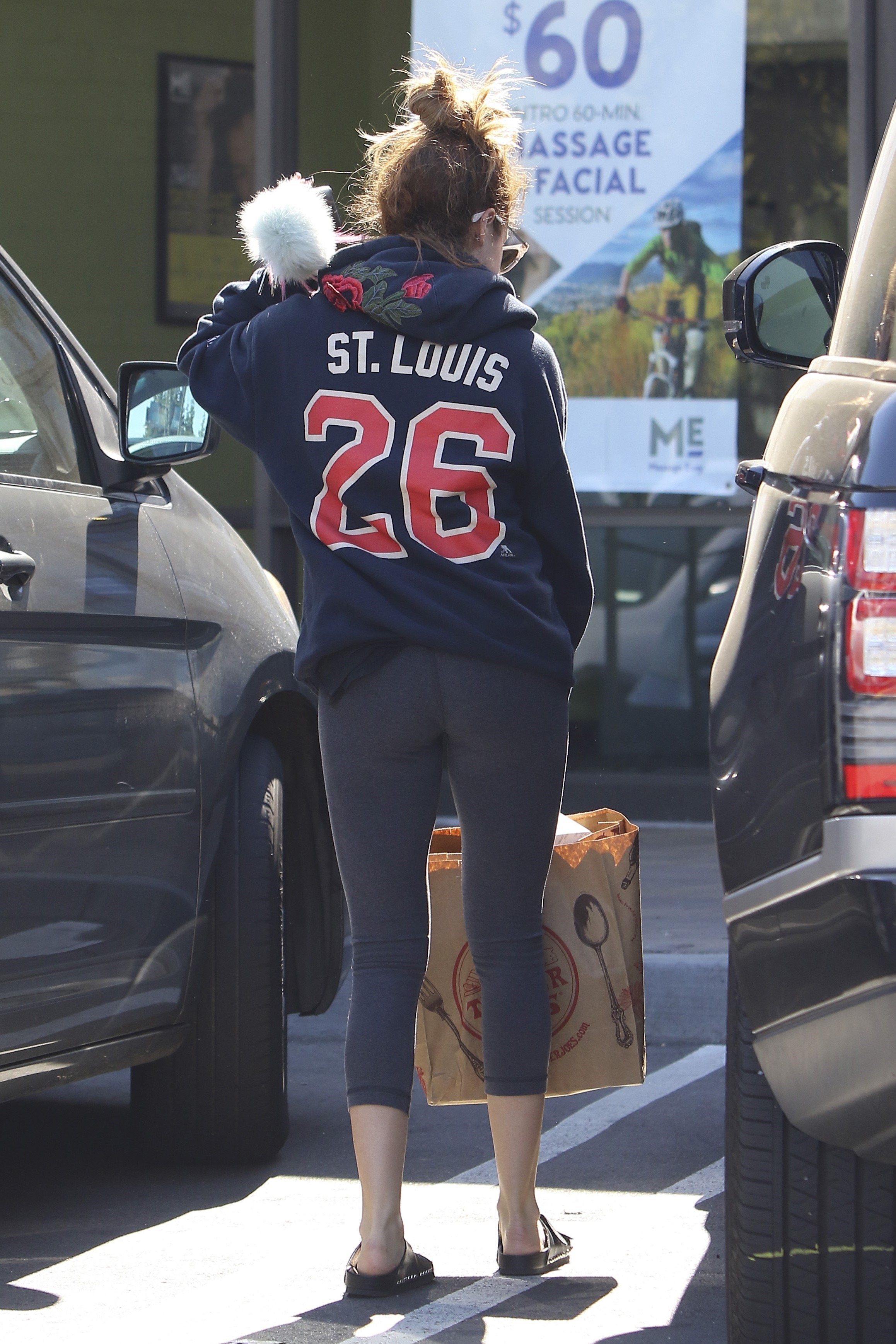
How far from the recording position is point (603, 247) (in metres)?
7.13

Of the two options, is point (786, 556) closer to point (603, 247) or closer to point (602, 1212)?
point (602, 1212)

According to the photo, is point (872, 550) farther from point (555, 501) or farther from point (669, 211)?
point (669, 211)

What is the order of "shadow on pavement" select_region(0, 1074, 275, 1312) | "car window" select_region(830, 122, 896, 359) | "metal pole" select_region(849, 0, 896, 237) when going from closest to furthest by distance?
"car window" select_region(830, 122, 896, 359) < "shadow on pavement" select_region(0, 1074, 275, 1312) < "metal pole" select_region(849, 0, 896, 237)

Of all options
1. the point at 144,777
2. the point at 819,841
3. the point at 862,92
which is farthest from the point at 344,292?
the point at 862,92

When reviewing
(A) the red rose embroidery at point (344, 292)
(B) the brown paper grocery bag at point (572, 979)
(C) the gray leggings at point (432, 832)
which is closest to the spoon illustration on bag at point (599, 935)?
(B) the brown paper grocery bag at point (572, 979)

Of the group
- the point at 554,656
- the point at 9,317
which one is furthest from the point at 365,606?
the point at 9,317

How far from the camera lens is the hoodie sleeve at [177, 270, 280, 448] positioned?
2.78 metres

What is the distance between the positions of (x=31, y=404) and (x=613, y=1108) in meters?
1.98

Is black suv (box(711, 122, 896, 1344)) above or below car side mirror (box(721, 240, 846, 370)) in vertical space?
below

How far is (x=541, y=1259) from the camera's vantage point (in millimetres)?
2910

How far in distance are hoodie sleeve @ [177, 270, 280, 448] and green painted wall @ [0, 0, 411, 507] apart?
16.4 ft

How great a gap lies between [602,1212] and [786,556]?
1.70 metres

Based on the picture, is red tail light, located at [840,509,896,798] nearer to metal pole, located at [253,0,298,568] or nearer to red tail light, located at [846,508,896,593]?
red tail light, located at [846,508,896,593]

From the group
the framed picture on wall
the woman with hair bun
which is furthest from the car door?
the framed picture on wall
